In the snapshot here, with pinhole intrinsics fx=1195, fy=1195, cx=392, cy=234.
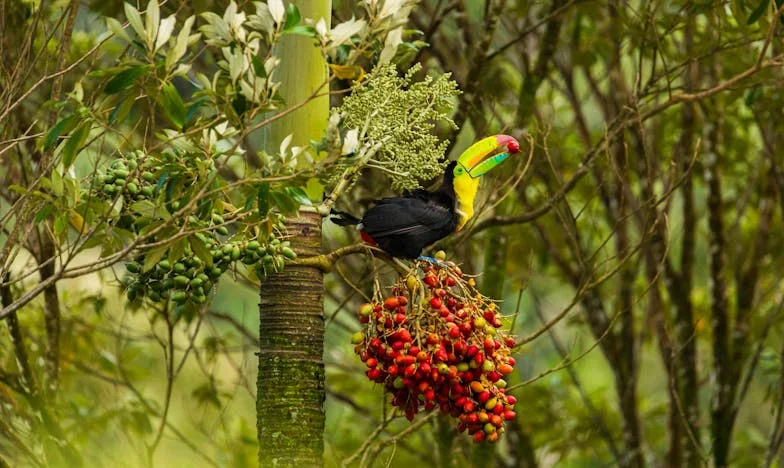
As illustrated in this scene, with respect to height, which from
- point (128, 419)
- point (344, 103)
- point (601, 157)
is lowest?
point (344, 103)

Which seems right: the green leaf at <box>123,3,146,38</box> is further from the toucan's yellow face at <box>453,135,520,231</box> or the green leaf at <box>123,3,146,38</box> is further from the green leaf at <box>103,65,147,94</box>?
the toucan's yellow face at <box>453,135,520,231</box>

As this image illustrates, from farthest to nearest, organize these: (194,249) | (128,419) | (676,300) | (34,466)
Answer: (676,300) → (128,419) → (34,466) → (194,249)

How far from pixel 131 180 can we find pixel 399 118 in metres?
0.61

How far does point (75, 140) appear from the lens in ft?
7.38

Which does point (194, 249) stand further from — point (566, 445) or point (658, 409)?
point (658, 409)

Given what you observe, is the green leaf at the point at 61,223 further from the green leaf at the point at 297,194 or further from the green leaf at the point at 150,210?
the green leaf at the point at 297,194

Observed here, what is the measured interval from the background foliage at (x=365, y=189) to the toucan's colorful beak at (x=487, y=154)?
146 millimetres

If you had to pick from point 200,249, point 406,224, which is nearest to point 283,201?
point 200,249

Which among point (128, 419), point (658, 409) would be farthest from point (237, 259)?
point (658, 409)

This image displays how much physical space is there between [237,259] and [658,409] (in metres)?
5.31

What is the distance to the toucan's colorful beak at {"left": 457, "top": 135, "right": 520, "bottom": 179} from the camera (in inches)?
114

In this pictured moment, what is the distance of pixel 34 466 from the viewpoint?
3555mm

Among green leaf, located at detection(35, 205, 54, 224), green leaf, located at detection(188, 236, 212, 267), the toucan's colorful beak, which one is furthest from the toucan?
green leaf, located at detection(35, 205, 54, 224)

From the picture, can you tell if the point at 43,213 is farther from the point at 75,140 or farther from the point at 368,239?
the point at 368,239
